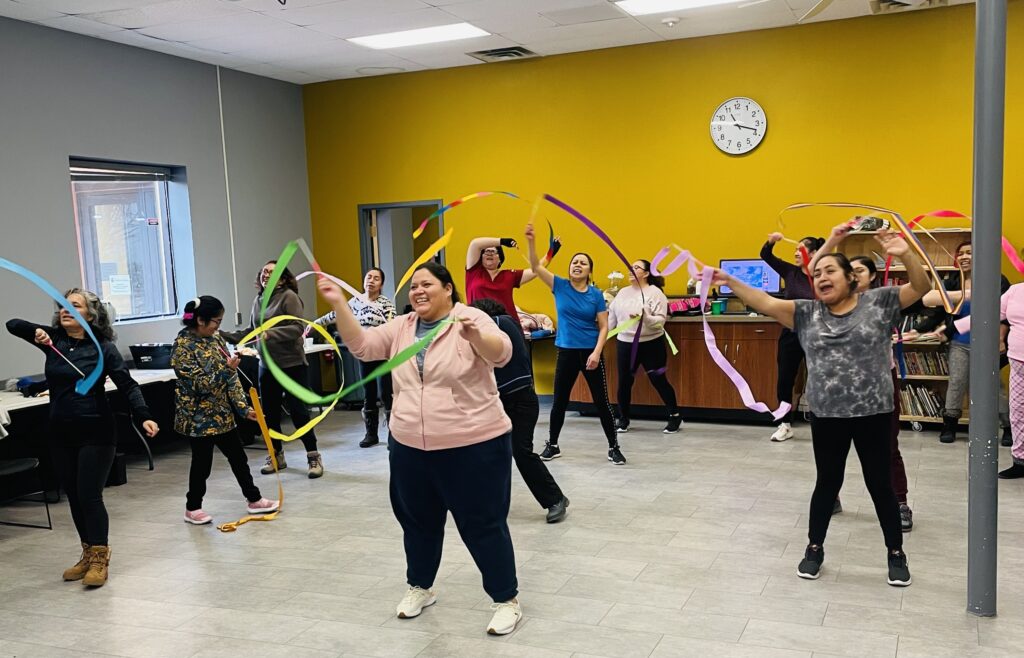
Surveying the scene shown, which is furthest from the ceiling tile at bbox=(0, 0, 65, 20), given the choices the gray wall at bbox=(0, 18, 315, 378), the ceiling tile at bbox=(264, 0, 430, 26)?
the ceiling tile at bbox=(264, 0, 430, 26)

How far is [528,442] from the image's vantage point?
5027 millimetres

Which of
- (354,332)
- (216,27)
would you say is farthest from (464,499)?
(216,27)

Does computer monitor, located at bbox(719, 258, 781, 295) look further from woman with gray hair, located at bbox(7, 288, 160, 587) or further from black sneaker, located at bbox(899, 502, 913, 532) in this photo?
woman with gray hair, located at bbox(7, 288, 160, 587)

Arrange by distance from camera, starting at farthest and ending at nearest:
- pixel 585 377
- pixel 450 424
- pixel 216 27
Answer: pixel 216 27 < pixel 585 377 < pixel 450 424

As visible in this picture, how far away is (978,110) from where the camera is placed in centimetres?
350

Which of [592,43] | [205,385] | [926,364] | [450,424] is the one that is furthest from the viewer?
[592,43]

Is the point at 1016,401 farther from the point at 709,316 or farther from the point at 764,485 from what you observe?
the point at 709,316

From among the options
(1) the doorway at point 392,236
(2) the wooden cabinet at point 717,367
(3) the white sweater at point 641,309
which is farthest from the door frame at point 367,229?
(2) the wooden cabinet at point 717,367

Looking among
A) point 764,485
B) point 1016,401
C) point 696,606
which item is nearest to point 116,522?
point 696,606

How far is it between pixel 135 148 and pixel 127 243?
86 cm

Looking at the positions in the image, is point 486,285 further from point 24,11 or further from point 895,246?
point 24,11

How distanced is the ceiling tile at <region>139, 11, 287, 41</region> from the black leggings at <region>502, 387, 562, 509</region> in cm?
384

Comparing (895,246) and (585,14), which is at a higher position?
(585,14)

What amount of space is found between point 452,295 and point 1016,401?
4.04 meters
